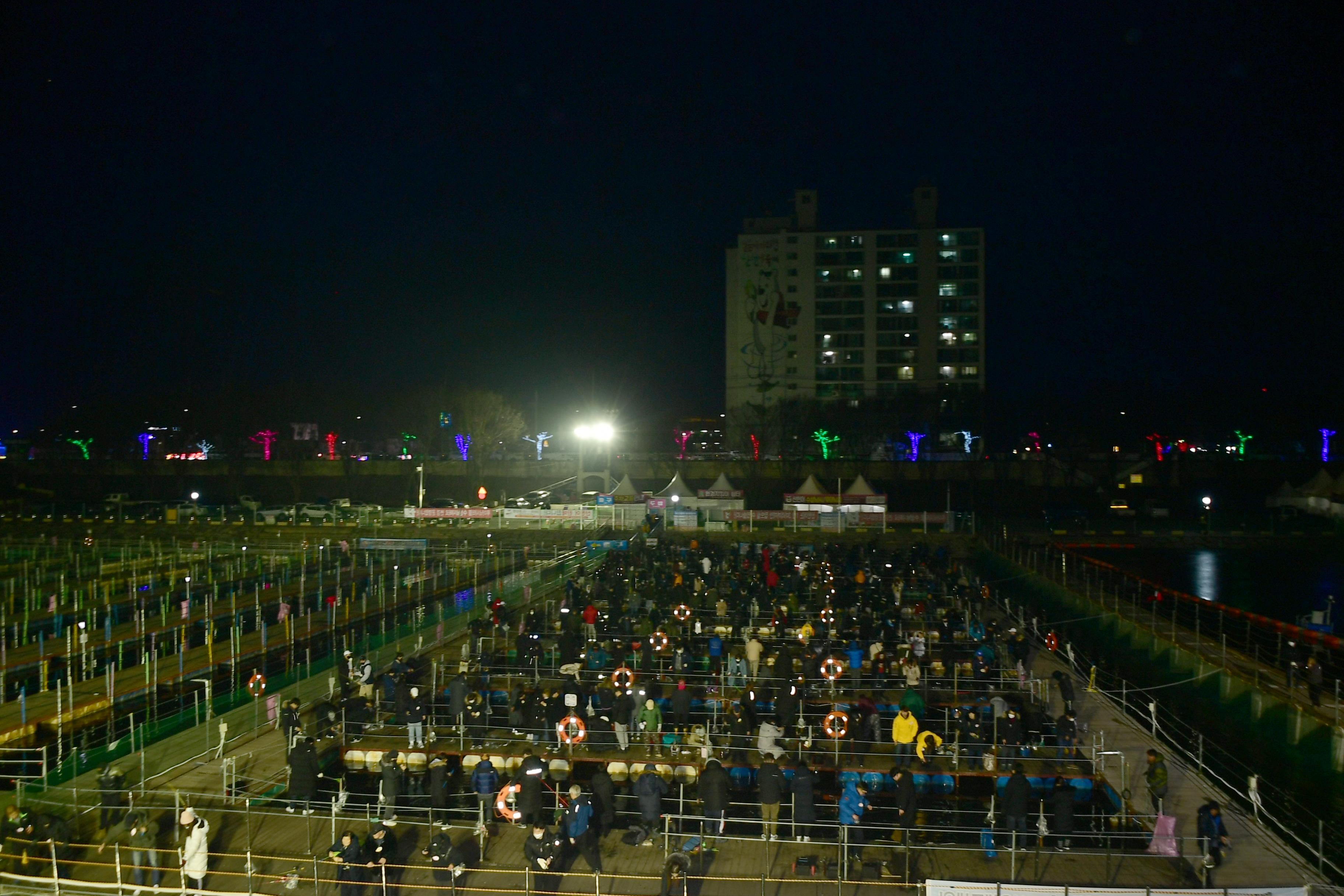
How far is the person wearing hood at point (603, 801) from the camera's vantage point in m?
10.9

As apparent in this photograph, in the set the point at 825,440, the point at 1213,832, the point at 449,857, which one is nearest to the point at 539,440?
the point at 825,440

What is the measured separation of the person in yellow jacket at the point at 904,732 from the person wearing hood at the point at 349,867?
300 inches

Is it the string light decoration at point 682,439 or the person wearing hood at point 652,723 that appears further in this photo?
the string light decoration at point 682,439

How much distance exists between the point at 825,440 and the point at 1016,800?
67769 millimetres

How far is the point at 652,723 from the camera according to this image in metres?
14.0

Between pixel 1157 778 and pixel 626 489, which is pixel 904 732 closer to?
pixel 1157 778

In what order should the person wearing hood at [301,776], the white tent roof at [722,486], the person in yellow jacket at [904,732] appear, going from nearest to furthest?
the person wearing hood at [301,776] < the person in yellow jacket at [904,732] < the white tent roof at [722,486]

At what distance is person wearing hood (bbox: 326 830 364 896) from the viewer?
9070mm

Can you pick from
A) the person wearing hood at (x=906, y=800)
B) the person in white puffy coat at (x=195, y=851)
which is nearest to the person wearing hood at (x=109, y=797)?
the person in white puffy coat at (x=195, y=851)

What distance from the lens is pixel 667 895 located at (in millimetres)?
9359

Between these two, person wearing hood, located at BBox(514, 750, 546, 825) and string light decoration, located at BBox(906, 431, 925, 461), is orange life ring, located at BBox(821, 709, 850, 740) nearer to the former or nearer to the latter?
person wearing hood, located at BBox(514, 750, 546, 825)

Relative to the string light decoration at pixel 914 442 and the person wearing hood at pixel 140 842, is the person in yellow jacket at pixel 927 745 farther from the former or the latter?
the string light decoration at pixel 914 442

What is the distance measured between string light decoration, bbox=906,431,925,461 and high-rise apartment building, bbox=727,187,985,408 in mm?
18265

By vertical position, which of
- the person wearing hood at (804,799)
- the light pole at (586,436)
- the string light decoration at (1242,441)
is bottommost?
the person wearing hood at (804,799)
